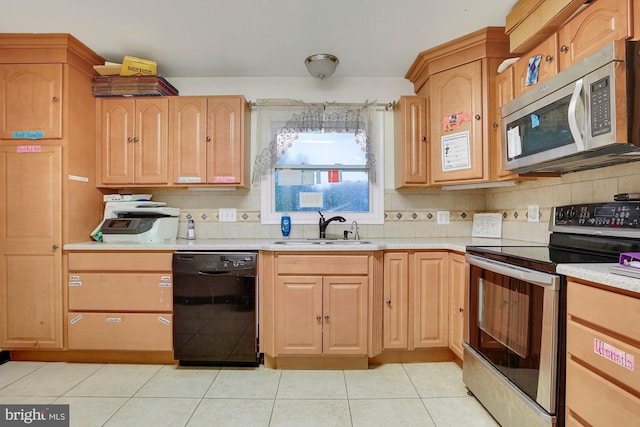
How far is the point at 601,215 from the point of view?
1481mm

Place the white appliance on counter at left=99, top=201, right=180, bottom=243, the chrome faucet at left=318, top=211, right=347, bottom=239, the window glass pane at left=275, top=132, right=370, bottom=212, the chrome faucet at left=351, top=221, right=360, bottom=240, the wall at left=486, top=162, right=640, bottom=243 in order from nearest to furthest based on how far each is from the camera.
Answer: the wall at left=486, top=162, right=640, bottom=243, the white appliance on counter at left=99, top=201, right=180, bottom=243, the chrome faucet at left=318, top=211, right=347, bottom=239, the chrome faucet at left=351, top=221, right=360, bottom=240, the window glass pane at left=275, top=132, right=370, bottom=212

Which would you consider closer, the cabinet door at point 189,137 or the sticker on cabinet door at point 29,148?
the sticker on cabinet door at point 29,148

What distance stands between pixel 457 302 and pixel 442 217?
33.3 inches

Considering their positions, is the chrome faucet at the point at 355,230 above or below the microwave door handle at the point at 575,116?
below

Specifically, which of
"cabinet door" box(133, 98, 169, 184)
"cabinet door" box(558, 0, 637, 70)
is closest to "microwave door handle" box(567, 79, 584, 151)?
"cabinet door" box(558, 0, 637, 70)

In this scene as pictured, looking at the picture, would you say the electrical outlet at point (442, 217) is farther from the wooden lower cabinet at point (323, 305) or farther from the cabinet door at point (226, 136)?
the cabinet door at point (226, 136)

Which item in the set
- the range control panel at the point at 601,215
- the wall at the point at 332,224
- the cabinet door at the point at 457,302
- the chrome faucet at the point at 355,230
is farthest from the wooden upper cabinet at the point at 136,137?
the range control panel at the point at 601,215

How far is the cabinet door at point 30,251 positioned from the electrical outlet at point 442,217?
293 cm

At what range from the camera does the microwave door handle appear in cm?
128

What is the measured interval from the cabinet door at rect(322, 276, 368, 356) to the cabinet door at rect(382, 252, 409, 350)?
18 cm

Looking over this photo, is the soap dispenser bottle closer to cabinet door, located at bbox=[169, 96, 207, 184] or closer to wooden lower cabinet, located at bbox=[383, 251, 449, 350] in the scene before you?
cabinet door, located at bbox=[169, 96, 207, 184]

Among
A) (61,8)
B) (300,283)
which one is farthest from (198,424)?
(61,8)

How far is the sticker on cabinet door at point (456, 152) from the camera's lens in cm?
218

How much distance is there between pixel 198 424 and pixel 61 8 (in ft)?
8.26
